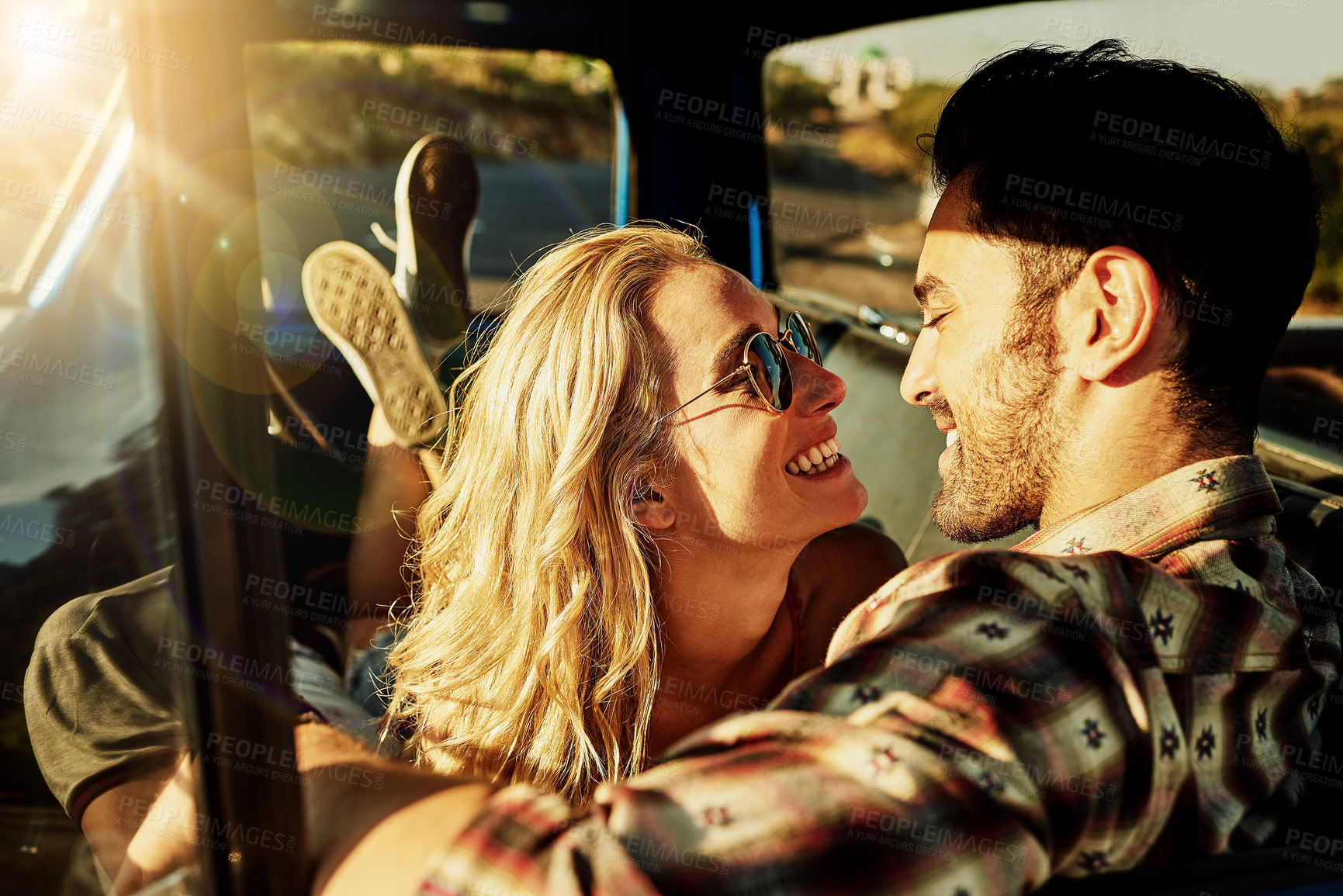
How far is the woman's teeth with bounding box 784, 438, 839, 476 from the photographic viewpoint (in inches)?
71.3

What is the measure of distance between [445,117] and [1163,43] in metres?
3.04

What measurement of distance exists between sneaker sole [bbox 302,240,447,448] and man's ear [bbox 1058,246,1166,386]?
63.4 inches

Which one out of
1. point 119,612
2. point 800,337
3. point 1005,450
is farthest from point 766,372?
point 119,612

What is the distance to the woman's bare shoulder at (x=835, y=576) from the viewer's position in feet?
6.63

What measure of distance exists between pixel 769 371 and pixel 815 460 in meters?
0.23

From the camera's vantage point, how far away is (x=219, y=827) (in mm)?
948

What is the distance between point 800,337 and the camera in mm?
1996

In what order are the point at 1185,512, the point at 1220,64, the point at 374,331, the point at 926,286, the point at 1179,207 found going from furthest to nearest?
1. the point at 374,331
2. the point at 1220,64
3. the point at 926,286
4. the point at 1179,207
5. the point at 1185,512

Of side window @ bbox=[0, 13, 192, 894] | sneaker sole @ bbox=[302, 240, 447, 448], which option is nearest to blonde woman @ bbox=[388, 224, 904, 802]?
side window @ bbox=[0, 13, 192, 894]

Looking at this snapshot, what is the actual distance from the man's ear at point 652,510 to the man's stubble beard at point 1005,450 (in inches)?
21.6

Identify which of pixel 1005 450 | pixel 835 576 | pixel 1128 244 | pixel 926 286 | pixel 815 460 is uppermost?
pixel 1128 244

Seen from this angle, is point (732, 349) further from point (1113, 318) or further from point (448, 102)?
point (448, 102)

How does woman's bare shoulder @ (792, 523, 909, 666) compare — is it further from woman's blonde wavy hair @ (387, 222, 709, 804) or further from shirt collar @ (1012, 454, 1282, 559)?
shirt collar @ (1012, 454, 1282, 559)

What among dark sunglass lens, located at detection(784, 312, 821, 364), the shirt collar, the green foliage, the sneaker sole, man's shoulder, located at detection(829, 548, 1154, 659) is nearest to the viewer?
man's shoulder, located at detection(829, 548, 1154, 659)
